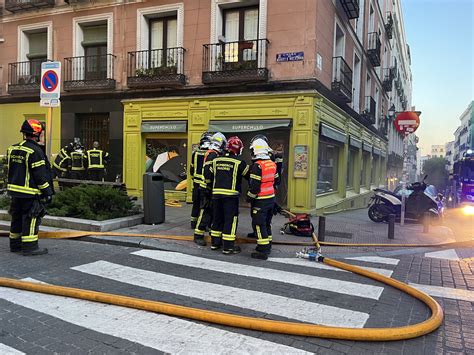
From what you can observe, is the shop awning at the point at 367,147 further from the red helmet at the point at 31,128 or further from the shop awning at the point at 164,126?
the red helmet at the point at 31,128

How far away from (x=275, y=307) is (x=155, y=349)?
148cm

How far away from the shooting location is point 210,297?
174 inches

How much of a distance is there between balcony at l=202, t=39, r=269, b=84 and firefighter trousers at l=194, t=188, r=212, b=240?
546cm

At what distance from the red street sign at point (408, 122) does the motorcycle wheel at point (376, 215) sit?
2366mm

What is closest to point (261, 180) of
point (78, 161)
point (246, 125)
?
point (246, 125)

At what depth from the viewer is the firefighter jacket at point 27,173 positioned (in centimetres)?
590

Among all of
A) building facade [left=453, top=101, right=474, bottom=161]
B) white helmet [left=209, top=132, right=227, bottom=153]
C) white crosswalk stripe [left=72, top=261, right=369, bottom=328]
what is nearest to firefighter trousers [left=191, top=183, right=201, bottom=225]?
white helmet [left=209, top=132, right=227, bottom=153]

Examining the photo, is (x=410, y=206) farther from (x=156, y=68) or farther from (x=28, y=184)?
(x=28, y=184)

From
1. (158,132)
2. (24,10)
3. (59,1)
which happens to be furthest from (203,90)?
(24,10)

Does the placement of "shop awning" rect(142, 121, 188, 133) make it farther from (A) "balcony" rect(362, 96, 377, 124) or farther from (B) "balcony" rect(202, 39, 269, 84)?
(A) "balcony" rect(362, 96, 377, 124)

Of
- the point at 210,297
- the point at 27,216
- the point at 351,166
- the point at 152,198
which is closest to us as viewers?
the point at 210,297

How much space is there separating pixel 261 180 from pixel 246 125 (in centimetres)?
566

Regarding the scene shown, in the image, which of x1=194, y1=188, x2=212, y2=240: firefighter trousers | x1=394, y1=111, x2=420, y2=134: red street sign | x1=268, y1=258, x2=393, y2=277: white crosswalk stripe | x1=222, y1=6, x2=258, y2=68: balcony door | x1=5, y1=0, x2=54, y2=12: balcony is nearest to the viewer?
x1=268, y1=258, x2=393, y2=277: white crosswalk stripe

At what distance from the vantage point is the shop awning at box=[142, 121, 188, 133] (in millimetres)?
12914
